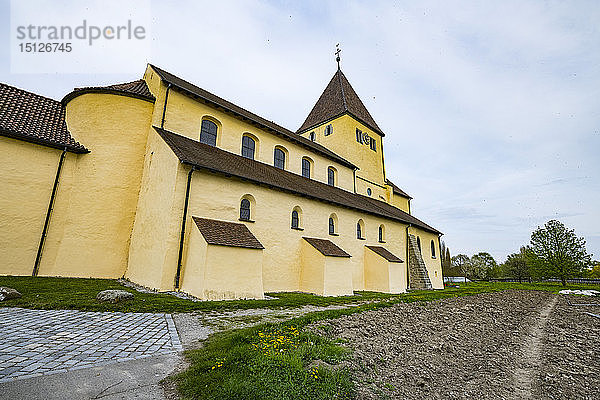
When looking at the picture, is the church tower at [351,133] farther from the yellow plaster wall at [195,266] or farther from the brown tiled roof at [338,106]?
the yellow plaster wall at [195,266]

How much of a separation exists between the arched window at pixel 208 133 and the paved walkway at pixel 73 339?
9.89 metres

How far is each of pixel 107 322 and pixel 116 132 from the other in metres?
10.4

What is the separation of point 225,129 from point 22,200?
338 inches

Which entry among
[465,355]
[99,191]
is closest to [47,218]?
[99,191]

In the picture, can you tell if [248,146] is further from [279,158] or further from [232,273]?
[232,273]

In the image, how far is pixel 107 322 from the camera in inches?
219

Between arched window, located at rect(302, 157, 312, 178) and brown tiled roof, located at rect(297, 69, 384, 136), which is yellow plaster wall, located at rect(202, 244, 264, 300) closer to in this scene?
arched window, located at rect(302, 157, 312, 178)

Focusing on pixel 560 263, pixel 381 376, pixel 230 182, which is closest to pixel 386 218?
pixel 230 182

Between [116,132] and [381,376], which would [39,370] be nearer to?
[381,376]

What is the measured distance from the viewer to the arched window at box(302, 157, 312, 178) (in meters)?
19.1

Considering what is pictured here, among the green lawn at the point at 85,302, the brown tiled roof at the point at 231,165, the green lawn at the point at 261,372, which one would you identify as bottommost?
the green lawn at the point at 261,372

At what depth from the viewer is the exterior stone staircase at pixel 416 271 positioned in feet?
67.7

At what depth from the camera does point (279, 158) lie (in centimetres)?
1766

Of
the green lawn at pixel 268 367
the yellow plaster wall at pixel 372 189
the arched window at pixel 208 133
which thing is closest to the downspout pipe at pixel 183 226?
the arched window at pixel 208 133
